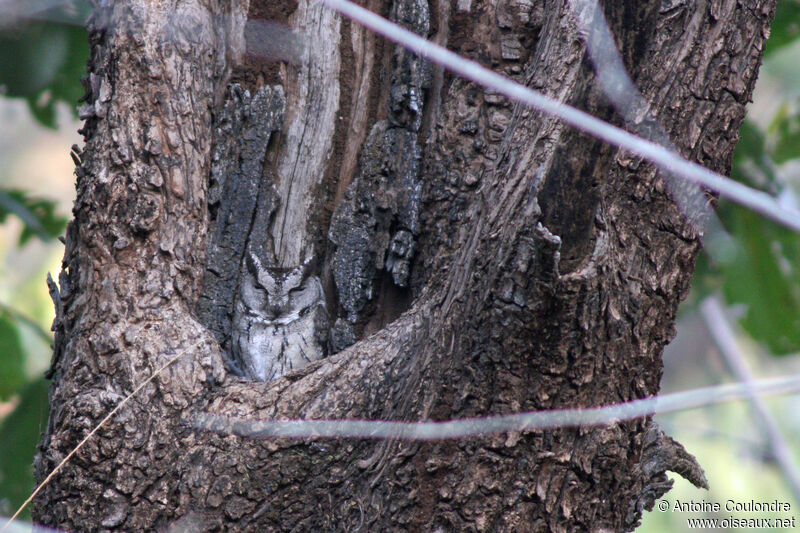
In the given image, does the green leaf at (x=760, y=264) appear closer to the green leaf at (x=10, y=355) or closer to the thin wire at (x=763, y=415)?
the thin wire at (x=763, y=415)

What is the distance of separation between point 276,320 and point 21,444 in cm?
112

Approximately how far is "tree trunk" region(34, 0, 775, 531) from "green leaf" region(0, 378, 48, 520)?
3.02 ft

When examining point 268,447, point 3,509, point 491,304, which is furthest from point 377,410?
point 3,509

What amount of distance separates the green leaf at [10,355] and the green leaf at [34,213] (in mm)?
434

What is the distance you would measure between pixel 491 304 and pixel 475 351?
0.37 ft

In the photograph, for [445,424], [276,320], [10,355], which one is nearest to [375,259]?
[276,320]

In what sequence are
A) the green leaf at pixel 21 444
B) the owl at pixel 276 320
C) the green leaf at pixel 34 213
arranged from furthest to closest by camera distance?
the green leaf at pixel 34 213, the green leaf at pixel 21 444, the owl at pixel 276 320

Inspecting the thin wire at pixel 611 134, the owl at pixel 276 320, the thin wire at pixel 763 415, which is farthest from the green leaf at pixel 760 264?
the owl at pixel 276 320

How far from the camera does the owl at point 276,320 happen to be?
2283mm

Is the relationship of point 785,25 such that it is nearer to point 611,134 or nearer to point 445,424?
point 611,134

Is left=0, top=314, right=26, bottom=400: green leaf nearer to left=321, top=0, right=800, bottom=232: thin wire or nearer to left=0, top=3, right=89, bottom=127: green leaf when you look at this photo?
left=0, top=3, right=89, bottom=127: green leaf

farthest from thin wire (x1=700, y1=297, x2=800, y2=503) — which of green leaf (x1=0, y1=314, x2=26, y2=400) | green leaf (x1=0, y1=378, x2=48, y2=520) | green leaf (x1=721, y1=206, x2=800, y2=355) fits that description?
green leaf (x1=0, y1=378, x2=48, y2=520)

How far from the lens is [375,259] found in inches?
80.6

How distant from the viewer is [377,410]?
1487 millimetres
